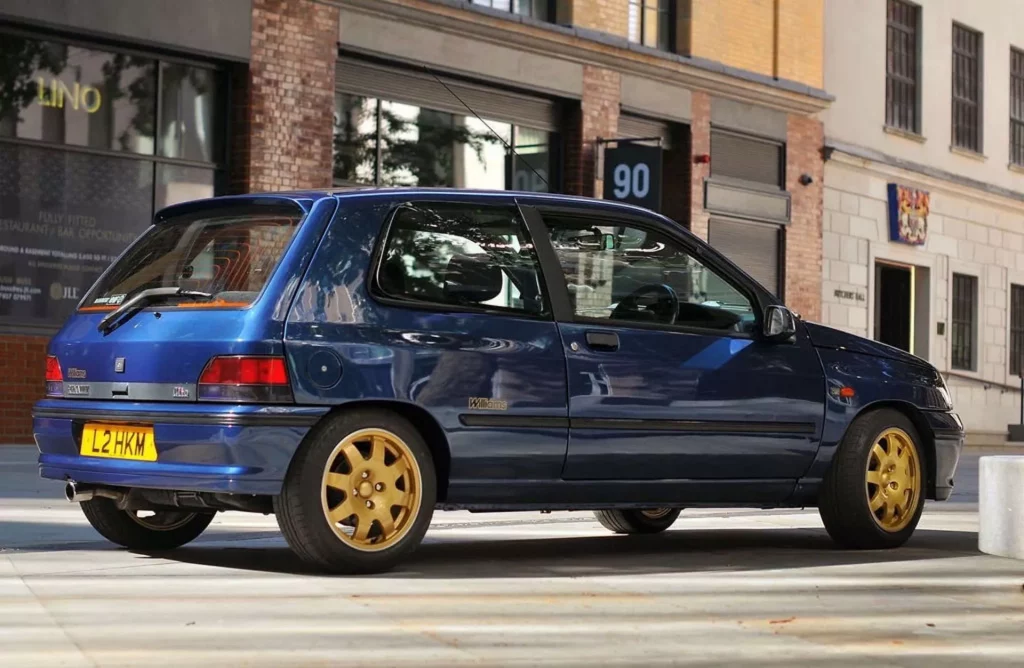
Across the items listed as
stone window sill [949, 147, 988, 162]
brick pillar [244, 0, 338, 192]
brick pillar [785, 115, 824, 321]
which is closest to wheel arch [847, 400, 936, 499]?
brick pillar [244, 0, 338, 192]

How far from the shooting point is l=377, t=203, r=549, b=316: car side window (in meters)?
7.61

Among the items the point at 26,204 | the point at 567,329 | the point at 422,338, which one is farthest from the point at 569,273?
the point at 26,204

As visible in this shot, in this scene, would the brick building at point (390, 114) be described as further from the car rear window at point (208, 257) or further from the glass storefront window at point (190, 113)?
the car rear window at point (208, 257)

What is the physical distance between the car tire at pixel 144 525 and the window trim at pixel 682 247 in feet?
6.19

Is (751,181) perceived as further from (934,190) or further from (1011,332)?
(1011,332)

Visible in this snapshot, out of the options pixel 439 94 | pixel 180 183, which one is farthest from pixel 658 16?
pixel 180 183

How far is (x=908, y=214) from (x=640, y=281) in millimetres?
21988

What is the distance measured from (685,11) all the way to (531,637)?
1958 cm

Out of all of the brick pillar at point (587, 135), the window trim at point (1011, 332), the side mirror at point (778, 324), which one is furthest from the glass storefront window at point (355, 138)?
the window trim at point (1011, 332)

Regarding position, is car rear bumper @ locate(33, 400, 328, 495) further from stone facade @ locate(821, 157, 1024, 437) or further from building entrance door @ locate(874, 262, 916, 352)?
building entrance door @ locate(874, 262, 916, 352)

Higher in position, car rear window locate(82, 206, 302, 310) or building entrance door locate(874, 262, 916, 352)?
building entrance door locate(874, 262, 916, 352)

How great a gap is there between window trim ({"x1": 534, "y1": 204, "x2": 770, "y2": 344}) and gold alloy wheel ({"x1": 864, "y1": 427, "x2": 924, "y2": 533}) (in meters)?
0.96

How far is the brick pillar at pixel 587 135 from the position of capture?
2277cm

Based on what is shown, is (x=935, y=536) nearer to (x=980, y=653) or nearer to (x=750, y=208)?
(x=980, y=653)
